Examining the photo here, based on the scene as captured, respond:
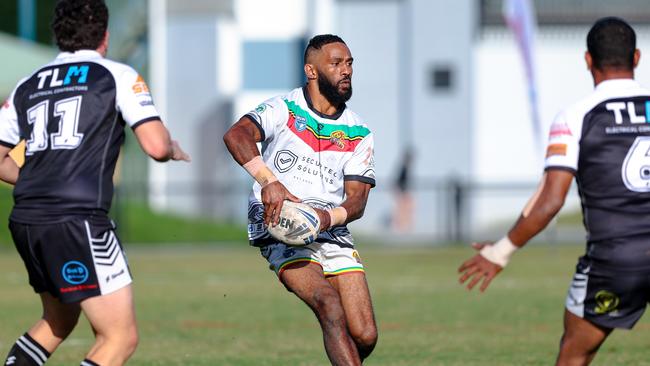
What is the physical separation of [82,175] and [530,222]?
2.20 m

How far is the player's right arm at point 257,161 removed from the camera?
729cm

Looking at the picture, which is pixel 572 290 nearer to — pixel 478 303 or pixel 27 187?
pixel 27 187

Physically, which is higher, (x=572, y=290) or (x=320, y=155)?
(x=320, y=155)

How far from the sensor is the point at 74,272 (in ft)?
20.1

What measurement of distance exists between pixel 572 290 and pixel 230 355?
463cm

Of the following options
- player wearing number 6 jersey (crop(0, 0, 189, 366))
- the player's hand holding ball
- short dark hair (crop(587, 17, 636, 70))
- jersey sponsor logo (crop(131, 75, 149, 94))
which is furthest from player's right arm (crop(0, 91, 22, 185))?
short dark hair (crop(587, 17, 636, 70))

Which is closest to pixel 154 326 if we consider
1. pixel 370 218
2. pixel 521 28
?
pixel 521 28

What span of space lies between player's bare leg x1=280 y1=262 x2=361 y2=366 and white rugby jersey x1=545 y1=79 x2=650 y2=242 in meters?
1.80

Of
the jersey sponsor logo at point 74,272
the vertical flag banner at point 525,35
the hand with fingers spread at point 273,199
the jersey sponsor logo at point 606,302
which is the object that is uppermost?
the vertical flag banner at point 525,35

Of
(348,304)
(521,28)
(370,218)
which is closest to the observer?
(348,304)

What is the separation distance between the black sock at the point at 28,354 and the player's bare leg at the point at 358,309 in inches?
77.9

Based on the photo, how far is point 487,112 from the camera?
3816cm

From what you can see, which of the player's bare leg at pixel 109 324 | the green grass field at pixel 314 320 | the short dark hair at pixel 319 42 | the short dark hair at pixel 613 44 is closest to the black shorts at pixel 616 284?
the short dark hair at pixel 613 44

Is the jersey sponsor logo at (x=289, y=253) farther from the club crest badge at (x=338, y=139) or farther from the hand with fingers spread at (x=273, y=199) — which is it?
the club crest badge at (x=338, y=139)
